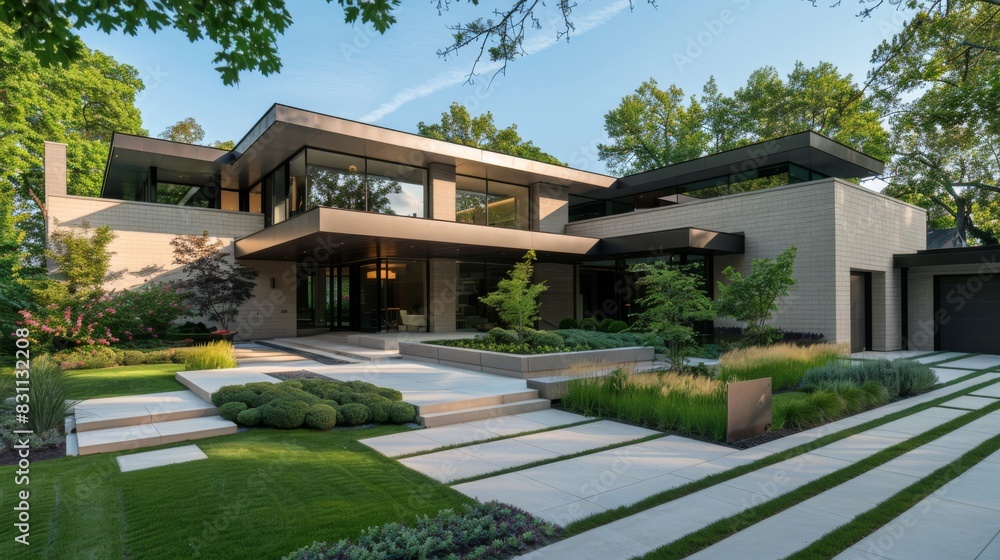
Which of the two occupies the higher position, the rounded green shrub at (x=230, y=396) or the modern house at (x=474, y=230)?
the modern house at (x=474, y=230)

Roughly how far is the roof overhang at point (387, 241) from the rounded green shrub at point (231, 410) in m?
6.35

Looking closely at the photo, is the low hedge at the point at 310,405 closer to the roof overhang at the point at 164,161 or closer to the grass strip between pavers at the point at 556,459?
the grass strip between pavers at the point at 556,459

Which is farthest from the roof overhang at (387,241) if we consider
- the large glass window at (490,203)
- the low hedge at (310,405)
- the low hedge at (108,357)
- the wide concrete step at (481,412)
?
the wide concrete step at (481,412)

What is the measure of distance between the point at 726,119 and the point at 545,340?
2807 cm

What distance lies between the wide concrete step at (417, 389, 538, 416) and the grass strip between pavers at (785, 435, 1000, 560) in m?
5.05

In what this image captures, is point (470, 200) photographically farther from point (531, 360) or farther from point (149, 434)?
point (149, 434)

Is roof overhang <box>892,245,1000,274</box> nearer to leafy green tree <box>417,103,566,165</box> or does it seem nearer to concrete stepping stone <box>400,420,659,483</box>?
concrete stepping stone <box>400,420,659,483</box>

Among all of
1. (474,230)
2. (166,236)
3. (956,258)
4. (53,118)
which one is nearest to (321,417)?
(474,230)

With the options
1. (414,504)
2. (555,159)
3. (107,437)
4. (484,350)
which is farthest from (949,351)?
(555,159)

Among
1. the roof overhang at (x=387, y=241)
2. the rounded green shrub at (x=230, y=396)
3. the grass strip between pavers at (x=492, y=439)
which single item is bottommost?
the grass strip between pavers at (x=492, y=439)

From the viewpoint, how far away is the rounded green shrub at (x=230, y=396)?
7273mm

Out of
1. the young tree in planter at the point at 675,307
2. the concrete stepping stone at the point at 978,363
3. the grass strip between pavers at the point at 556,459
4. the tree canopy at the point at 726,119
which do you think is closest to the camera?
the grass strip between pavers at the point at 556,459

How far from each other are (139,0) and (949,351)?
2338cm

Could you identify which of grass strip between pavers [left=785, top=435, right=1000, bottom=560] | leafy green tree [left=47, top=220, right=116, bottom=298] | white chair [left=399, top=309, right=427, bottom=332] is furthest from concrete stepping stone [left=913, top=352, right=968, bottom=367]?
leafy green tree [left=47, top=220, right=116, bottom=298]
